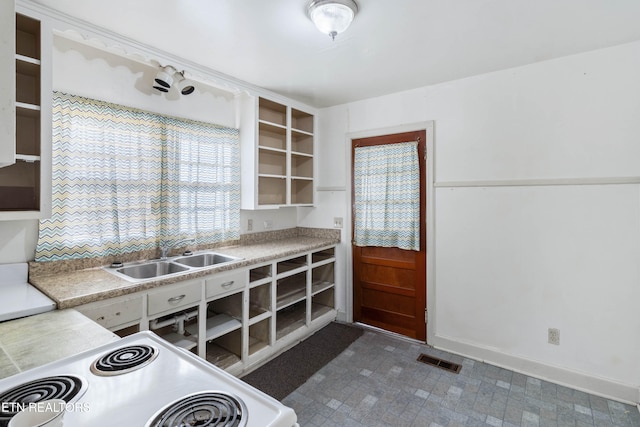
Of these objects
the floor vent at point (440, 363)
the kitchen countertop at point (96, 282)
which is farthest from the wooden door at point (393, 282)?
the kitchen countertop at point (96, 282)

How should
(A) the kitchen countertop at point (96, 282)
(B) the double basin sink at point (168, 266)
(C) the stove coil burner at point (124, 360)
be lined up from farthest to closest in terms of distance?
(B) the double basin sink at point (168, 266), (A) the kitchen countertop at point (96, 282), (C) the stove coil burner at point (124, 360)

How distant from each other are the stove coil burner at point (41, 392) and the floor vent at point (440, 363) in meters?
2.49

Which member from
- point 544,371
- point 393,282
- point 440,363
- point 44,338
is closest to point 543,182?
point 544,371

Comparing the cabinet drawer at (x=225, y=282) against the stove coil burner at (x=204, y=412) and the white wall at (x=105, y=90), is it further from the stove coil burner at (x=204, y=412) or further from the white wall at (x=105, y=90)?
the stove coil burner at (x=204, y=412)

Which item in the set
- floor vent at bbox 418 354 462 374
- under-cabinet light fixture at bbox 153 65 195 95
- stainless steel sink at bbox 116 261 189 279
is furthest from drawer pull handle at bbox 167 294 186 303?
floor vent at bbox 418 354 462 374

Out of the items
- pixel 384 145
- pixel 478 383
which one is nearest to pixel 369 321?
pixel 478 383

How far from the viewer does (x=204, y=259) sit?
268 centimetres

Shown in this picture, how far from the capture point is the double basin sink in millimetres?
2201

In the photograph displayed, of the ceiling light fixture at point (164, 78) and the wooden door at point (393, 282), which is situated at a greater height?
the ceiling light fixture at point (164, 78)

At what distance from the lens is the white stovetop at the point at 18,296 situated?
1.36 metres

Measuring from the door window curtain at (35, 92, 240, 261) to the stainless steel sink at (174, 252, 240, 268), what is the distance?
160mm

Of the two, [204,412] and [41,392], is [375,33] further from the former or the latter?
[41,392]

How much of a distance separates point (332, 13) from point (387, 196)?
5.99 feet

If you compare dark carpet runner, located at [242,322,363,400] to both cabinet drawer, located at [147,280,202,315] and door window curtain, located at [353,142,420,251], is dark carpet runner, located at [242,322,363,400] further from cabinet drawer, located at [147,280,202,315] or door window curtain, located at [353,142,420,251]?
door window curtain, located at [353,142,420,251]
